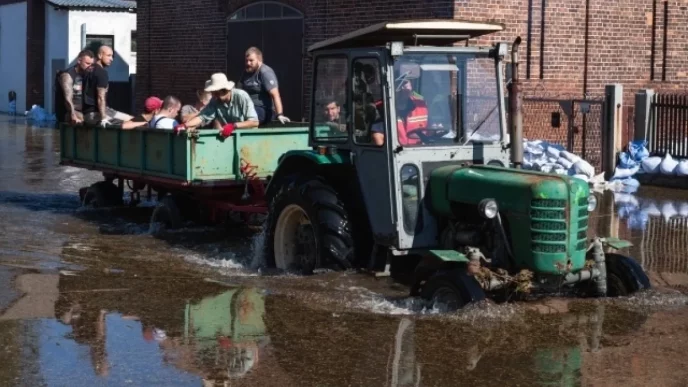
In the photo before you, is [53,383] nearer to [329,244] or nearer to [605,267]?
[329,244]

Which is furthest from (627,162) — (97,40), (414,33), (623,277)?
(97,40)

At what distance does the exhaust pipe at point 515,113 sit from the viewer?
8820mm

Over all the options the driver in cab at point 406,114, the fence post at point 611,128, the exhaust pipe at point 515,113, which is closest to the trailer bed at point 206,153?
the driver in cab at point 406,114

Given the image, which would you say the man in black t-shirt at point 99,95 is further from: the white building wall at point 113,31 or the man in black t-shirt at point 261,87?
the white building wall at point 113,31

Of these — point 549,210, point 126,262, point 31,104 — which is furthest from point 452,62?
point 31,104

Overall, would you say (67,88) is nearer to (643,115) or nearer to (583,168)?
(583,168)

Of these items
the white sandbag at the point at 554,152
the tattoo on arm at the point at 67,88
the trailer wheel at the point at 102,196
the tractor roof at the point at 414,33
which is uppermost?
the tractor roof at the point at 414,33

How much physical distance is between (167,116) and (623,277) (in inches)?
252

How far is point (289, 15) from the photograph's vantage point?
2242 cm

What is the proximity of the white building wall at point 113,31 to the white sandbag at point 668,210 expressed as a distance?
22858 millimetres

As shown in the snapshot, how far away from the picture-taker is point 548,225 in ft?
26.9

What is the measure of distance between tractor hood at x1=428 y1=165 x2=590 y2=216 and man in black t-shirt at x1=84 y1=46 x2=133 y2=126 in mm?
6527

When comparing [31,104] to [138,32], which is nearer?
[138,32]

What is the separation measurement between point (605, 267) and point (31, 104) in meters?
32.6
